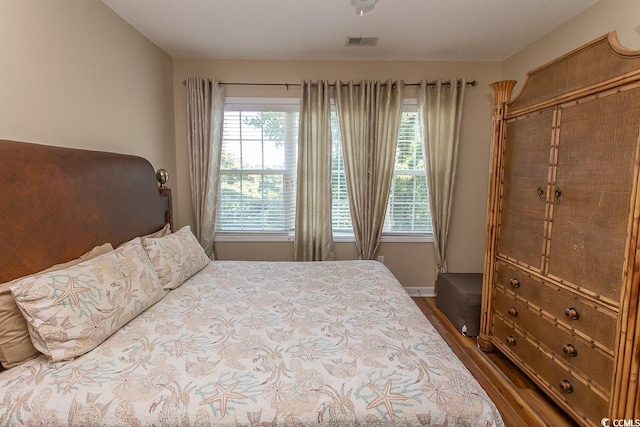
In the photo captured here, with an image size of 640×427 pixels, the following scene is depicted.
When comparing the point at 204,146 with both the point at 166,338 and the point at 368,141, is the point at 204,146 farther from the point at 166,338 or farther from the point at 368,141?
the point at 166,338

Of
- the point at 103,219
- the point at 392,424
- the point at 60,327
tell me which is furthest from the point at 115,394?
the point at 103,219

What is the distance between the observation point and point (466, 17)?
2.29 meters

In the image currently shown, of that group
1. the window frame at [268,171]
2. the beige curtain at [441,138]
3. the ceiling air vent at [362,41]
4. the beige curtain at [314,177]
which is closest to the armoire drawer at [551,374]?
the beige curtain at [441,138]

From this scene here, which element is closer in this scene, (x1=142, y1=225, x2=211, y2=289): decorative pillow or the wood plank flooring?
the wood plank flooring

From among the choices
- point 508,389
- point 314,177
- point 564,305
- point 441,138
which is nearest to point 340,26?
point 314,177

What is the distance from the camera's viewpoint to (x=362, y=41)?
2646mm

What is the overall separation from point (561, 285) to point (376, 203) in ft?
5.58

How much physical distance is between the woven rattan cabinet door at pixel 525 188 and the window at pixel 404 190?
1.13 meters

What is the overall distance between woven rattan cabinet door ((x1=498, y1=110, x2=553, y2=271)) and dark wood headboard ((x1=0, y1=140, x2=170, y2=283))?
104 inches

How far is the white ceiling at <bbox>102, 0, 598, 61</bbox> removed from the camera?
2145mm

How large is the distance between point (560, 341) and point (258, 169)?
111 inches

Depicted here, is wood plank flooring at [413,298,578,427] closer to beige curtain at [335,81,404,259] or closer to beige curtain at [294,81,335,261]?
beige curtain at [335,81,404,259]

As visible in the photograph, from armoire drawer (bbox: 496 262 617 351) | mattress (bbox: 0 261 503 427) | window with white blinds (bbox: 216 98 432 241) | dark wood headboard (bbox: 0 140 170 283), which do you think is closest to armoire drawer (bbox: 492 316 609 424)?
armoire drawer (bbox: 496 262 617 351)

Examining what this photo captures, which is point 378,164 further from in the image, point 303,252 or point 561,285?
point 561,285
